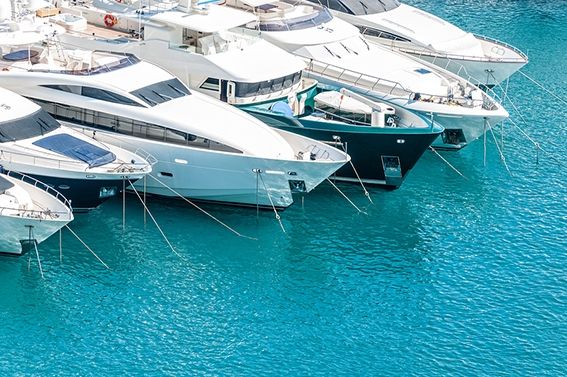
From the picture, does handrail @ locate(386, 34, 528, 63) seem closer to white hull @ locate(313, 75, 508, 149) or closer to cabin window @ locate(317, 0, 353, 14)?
cabin window @ locate(317, 0, 353, 14)

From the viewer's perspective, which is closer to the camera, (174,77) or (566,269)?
(566,269)

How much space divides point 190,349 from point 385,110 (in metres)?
17.7

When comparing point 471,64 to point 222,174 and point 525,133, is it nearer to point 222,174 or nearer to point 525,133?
point 525,133

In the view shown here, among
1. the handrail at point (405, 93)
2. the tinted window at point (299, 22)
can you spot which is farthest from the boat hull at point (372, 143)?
the tinted window at point (299, 22)

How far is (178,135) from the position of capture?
49938mm

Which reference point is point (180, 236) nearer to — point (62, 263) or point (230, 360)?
point (62, 263)

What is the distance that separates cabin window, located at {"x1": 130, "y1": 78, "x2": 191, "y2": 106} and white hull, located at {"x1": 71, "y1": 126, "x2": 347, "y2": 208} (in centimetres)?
188

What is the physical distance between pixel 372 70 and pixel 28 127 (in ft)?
60.9

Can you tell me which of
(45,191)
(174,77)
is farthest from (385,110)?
(45,191)

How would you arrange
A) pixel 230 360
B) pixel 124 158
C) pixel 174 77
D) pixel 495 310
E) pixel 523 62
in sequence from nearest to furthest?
1. pixel 230 360
2. pixel 495 310
3. pixel 124 158
4. pixel 174 77
5. pixel 523 62

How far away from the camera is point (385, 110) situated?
54688mm

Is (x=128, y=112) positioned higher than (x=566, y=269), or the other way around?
(x=128, y=112)

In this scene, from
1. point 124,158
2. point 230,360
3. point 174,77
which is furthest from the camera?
point 174,77

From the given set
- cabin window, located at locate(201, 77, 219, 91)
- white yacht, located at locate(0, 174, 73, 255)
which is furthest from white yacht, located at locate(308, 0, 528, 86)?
white yacht, located at locate(0, 174, 73, 255)
